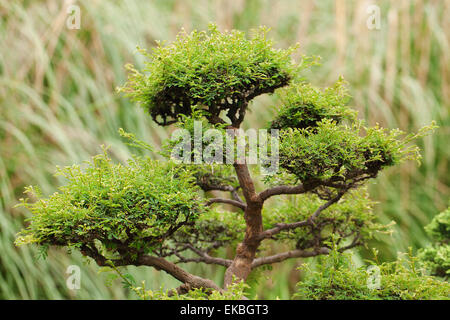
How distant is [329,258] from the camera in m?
1.12

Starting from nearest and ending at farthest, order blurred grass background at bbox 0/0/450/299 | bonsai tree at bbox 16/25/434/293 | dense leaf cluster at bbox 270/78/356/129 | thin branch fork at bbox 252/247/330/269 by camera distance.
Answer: bonsai tree at bbox 16/25/434/293, dense leaf cluster at bbox 270/78/356/129, thin branch fork at bbox 252/247/330/269, blurred grass background at bbox 0/0/450/299

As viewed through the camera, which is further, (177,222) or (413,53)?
(413,53)

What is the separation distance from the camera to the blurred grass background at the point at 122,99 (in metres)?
2.13

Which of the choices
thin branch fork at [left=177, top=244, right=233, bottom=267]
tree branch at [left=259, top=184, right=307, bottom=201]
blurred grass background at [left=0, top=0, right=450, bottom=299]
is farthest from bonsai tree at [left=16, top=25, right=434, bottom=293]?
blurred grass background at [left=0, top=0, right=450, bottom=299]

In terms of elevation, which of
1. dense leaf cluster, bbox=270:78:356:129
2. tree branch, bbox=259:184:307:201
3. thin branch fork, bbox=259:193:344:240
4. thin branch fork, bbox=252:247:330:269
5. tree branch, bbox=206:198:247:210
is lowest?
thin branch fork, bbox=252:247:330:269

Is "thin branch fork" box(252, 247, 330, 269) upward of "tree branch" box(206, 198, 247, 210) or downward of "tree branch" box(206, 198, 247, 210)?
downward

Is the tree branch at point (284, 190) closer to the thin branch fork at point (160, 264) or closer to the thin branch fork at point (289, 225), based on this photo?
the thin branch fork at point (289, 225)

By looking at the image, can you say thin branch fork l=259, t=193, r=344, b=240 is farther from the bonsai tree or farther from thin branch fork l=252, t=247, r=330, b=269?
thin branch fork l=252, t=247, r=330, b=269

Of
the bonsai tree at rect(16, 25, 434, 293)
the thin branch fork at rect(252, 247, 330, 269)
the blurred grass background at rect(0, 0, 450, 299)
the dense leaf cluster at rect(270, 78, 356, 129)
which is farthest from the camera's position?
the blurred grass background at rect(0, 0, 450, 299)

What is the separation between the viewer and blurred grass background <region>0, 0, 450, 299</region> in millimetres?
2127

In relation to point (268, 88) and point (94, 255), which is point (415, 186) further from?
point (94, 255)

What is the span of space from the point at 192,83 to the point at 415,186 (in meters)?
1.99

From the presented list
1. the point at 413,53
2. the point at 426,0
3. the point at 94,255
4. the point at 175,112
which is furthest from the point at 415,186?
the point at 94,255
